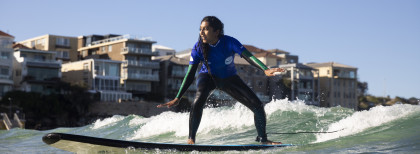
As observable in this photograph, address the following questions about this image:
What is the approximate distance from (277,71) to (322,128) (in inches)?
95.5

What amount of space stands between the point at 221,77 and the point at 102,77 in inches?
2456

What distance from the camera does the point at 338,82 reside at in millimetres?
91250

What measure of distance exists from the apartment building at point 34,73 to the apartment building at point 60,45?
34.9 feet

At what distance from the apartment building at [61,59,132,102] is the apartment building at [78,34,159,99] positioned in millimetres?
1339

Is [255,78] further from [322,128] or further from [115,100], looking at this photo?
[322,128]

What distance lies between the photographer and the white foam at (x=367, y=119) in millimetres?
8672

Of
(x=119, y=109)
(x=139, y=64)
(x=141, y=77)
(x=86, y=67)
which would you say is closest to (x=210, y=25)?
(x=119, y=109)

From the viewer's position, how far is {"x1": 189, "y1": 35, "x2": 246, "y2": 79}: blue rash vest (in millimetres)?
Result: 7777

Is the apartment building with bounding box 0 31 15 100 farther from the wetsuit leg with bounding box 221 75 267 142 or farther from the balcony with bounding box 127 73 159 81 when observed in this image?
the wetsuit leg with bounding box 221 75 267 142

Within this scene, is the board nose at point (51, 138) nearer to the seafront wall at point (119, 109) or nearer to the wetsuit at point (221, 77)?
the wetsuit at point (221, 77)

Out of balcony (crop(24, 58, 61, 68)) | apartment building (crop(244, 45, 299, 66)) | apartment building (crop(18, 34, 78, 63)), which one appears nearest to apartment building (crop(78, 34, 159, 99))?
apartment building (crop(18, 34, 78, 63))

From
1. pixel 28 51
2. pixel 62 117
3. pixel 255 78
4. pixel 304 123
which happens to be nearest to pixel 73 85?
pixel 62 117

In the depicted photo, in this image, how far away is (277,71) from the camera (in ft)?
25.2

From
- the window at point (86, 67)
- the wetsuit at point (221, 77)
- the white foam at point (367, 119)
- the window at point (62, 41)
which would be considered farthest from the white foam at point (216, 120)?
the window at point (62, 41)
